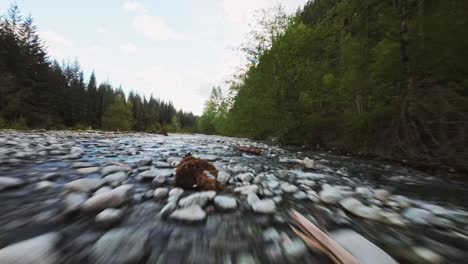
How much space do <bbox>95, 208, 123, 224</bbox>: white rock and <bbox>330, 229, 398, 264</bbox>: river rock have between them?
1.28 m

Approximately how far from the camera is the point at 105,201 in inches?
58.4

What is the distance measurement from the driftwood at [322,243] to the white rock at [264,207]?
22 centimetres

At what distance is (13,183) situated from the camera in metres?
1.79

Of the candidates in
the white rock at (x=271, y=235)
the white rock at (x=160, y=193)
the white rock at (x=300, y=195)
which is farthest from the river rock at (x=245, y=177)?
the white rock at (x=271, y=235)

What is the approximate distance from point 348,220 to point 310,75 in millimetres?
11149

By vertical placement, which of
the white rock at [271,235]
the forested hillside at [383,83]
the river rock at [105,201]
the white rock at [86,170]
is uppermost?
the forested hillside at [383,83]

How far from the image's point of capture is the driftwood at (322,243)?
0.92 metres

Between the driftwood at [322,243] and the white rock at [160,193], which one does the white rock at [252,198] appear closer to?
the driftwood at [322,243]

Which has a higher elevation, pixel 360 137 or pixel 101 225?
pixel 360 137

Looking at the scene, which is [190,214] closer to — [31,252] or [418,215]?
[31,252]

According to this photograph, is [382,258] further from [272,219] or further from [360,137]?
[360,137]

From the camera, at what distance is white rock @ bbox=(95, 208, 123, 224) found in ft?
4.10

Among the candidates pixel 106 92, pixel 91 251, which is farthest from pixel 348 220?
pixel 106 92

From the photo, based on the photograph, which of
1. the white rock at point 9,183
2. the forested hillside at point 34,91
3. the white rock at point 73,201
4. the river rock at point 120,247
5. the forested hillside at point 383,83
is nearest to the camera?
the river rock at point 120,247
